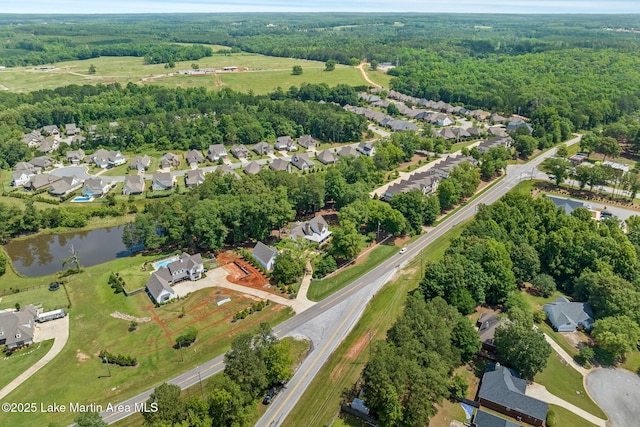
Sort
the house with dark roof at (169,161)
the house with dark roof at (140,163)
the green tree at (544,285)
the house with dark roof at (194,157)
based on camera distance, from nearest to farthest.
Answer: the green tree at (544,285) → the house with dark roof at (140,163) → the house with dark roof at (169,161) → the house with dark roof at (194,157)

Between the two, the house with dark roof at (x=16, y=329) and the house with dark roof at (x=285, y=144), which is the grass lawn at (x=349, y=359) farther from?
the house with dark roof at (x=285, y=144)

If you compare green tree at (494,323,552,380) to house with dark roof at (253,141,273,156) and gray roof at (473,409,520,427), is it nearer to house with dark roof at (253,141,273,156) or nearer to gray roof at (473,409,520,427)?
gray roof at (473,409,520,427)

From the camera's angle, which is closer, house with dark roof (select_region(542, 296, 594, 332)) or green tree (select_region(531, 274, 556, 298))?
house with dark roof (select_region(542, 296, 594, 332))

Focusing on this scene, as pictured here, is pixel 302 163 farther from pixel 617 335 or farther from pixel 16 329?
pixel 617 335

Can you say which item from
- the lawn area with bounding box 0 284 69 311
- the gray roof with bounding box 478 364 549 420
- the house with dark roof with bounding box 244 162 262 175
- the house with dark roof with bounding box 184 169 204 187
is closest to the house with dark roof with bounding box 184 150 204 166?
the house with dark roof with bounding box 184 169 204 187

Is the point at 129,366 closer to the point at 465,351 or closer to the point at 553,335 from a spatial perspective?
the point at 465,351

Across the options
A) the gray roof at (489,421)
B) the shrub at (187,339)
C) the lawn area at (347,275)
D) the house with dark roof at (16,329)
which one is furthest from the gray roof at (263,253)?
the gray roof at (489,421)
